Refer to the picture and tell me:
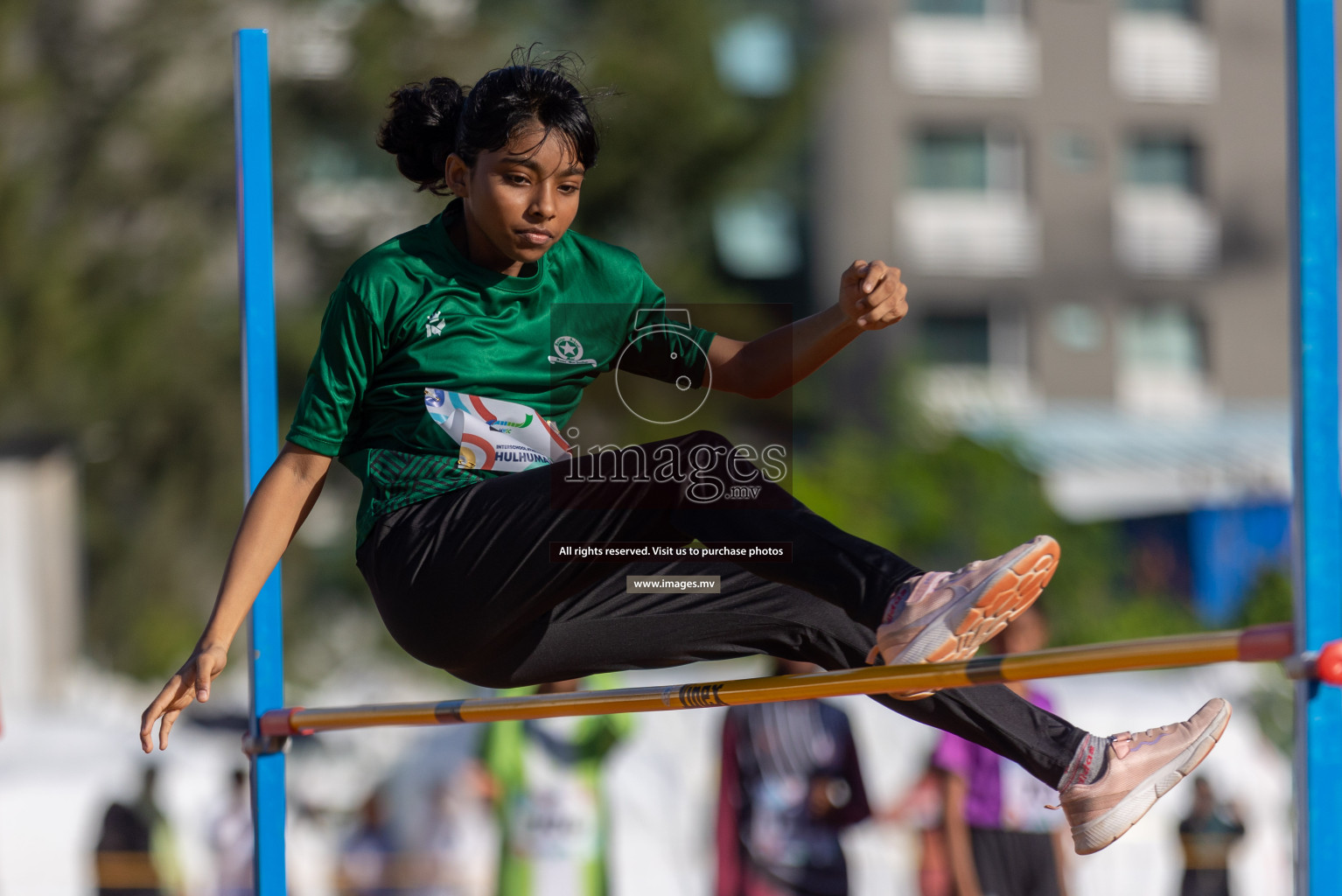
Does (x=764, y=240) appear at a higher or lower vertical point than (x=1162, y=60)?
lower

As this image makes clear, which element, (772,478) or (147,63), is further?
(147,63)

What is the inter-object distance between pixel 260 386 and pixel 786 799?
2.33 metres

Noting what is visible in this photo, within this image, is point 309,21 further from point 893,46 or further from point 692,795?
point 692,795

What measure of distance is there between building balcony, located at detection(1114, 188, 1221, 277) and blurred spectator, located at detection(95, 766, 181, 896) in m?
18.6

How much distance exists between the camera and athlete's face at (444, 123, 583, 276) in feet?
8.68

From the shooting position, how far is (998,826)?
15.1 feet

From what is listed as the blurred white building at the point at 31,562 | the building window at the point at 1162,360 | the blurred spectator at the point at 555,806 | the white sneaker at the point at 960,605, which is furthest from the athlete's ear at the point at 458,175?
the building window at the point at 1162,360

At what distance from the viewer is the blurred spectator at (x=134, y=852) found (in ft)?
19.7

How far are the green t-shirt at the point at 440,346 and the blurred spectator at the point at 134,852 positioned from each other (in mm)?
3769

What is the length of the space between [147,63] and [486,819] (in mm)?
10920

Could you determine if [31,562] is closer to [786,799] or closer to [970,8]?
[786,799]

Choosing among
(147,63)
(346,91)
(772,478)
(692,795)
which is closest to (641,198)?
(346,91)

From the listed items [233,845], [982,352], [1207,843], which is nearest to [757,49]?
[982,352]

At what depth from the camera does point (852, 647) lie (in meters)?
2.64
